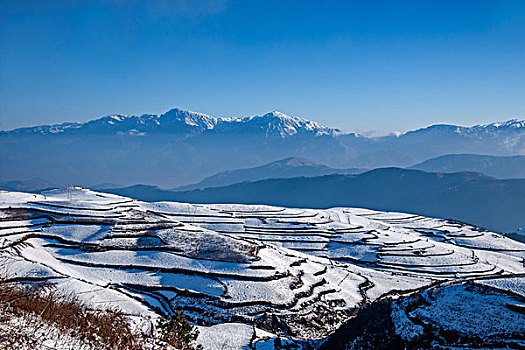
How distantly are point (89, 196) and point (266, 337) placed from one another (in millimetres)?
57076

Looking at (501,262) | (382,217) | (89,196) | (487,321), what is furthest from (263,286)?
(382,217)

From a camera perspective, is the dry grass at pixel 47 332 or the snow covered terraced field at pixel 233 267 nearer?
the dry grass at pixel 47 332

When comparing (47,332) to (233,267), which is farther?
(233,267)

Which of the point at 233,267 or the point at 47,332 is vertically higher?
the point at 47,332

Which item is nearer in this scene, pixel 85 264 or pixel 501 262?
pixel 85 264

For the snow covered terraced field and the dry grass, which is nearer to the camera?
the dry grass

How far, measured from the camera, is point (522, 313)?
1744 centimetres

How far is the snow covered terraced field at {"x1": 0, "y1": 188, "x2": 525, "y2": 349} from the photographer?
27.5 metres

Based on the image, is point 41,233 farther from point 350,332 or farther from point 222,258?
point 350,332

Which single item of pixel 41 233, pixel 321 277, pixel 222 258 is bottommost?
pixel 321 277

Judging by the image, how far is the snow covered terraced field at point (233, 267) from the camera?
90.3 feet

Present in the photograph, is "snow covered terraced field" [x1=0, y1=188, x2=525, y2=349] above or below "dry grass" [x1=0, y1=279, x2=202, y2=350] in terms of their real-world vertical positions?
below

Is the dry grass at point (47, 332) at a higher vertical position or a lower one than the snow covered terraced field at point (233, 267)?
higher

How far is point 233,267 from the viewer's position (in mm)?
35750
